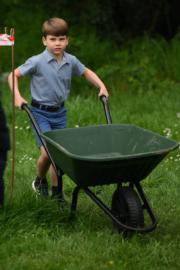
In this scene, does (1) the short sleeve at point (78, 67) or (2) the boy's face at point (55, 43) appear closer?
(2) the boy's face at point (55, 43)

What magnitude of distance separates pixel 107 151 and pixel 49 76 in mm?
721

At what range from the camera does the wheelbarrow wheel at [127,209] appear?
4.89 metres

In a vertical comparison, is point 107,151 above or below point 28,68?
below

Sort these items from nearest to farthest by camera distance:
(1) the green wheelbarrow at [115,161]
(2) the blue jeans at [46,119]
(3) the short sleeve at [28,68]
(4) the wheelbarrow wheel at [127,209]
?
(1) the green wheelbarrow at [115,161] < (4) the wheelbarrow wheel at [127,209] < (3) the short sleeve at [28,68] < (2) the blue jeans at [46,119]

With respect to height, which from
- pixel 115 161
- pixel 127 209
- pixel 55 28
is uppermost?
pixel 55 28

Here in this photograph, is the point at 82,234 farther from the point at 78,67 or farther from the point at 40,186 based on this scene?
the point at 78,67

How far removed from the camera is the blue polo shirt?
5531 mm

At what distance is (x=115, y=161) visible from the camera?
181 inches

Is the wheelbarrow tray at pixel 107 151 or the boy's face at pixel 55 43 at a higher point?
the boy's face at pixel 55 43

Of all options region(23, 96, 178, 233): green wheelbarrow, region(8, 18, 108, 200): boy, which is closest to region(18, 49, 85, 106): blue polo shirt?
region(8, 18, 108, 200): boy

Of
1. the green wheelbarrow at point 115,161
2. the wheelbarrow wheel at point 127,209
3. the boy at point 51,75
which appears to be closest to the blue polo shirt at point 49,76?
the boy at point 51,75

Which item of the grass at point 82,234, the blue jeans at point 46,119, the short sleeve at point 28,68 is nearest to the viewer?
the grass at point 82,234

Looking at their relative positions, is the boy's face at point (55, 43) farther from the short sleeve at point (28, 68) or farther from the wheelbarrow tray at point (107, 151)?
the wheelbarrow tray at point (107, 151)

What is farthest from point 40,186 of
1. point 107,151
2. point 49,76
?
point 49,76
